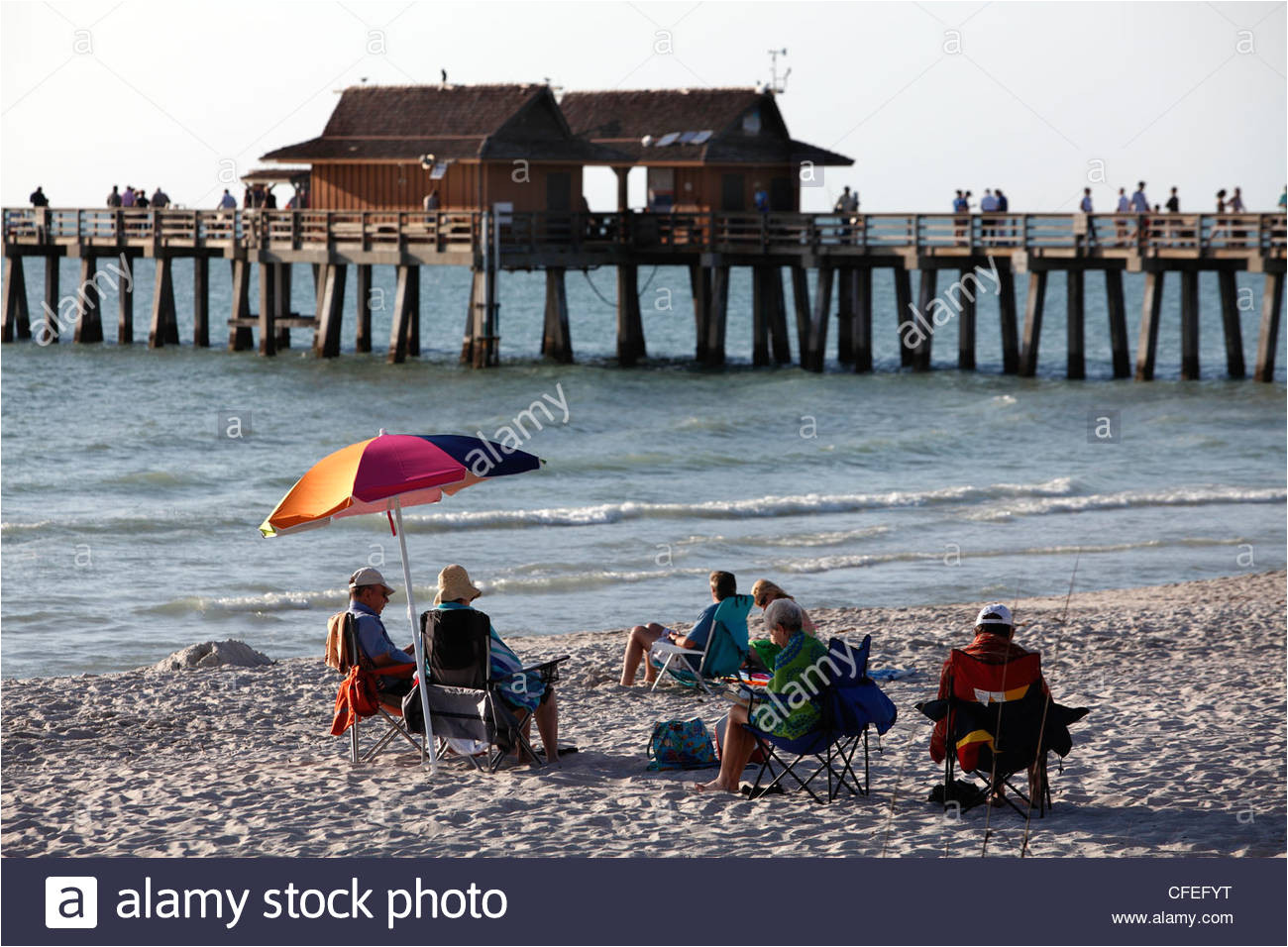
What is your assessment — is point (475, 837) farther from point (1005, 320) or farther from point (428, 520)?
point (1005, 320)

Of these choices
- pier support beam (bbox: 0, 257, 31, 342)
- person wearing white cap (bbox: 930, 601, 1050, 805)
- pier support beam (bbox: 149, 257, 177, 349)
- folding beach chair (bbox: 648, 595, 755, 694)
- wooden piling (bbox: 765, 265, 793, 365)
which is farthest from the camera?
pier support beam (bbox: 0, 257, 31, 342)

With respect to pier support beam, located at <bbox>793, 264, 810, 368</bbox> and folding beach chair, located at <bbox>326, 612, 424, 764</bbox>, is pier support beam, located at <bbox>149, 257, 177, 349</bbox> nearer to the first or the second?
pier support beam, located at <bbox>793, 264, 810, 368</bbox>

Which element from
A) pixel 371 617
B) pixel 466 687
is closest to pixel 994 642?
pixel 466 687

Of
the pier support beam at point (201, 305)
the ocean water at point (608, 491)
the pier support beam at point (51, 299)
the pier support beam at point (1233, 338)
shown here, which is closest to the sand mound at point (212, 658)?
the ocean water at point (608, 491)

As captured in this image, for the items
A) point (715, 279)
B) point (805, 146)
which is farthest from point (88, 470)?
point (805, 146)

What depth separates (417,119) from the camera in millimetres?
33719

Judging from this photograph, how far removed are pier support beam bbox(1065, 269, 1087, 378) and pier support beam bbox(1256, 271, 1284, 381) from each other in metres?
3.22

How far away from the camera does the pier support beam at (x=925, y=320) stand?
3169cm

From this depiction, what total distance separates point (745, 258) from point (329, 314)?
857 cm

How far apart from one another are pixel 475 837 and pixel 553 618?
7.52 meters

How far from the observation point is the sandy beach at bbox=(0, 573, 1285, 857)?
7.08 meters

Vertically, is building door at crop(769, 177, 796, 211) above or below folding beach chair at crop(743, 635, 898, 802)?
above

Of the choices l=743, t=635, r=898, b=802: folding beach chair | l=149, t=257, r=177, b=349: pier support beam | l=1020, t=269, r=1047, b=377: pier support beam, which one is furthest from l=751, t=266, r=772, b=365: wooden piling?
l=743, t=635, r=898, b=802: folding beach chair

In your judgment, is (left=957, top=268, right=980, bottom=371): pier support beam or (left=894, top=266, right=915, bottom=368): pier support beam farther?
(left=894, top=266, right=915, bottom=368): pier support beam
